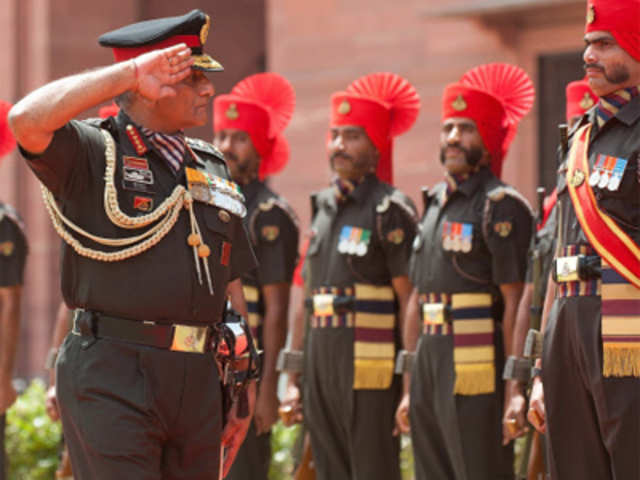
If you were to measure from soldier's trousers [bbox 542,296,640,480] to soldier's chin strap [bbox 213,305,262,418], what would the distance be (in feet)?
3.66

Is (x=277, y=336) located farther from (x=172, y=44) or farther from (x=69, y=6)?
(x=69, y=6)

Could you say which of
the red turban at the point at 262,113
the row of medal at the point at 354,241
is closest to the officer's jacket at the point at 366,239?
the row of medal at the point at 354,241

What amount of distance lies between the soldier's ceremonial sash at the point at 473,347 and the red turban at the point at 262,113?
201cm

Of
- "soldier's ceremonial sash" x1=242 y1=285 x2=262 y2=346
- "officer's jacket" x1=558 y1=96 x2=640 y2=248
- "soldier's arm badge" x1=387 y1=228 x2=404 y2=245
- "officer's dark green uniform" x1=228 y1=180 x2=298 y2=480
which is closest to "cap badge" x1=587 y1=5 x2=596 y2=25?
"officer's jacket" x1=558 y1=96 x2=640 y2=248

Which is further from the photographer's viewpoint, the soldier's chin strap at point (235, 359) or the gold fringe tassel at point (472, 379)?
the gold fringe tassel at point (472, 379)

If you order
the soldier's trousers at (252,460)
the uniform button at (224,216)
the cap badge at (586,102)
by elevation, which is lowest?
the soldier's trousers at (252,460)

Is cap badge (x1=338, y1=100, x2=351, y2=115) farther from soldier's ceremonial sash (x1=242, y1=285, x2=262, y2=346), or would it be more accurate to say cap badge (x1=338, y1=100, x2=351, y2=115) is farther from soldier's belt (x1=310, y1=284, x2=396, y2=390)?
soldier's ceremonial sash (x1=242, y1=285, x2=262, y2=346)

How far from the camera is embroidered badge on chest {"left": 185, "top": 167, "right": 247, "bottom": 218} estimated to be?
17.6 feet

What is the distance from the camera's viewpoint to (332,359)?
793 centimetres

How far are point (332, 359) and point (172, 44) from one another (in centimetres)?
297

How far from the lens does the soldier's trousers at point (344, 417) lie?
7.85 m

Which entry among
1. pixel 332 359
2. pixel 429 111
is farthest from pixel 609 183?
pixel 429 111

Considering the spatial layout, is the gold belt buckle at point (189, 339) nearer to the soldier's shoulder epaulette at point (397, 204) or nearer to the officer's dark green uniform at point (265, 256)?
the soldier's shoulder epaulette at point (397, 204)

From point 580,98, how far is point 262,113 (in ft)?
6.76
